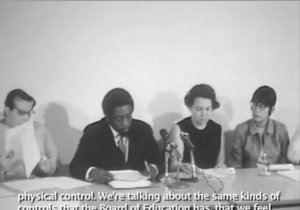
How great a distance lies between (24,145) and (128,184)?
677mm

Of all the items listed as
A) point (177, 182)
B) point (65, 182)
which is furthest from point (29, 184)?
point (177, 182)

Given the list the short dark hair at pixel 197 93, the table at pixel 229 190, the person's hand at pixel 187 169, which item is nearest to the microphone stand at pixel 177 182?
the table at pixel 229 190

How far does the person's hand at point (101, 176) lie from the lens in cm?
225

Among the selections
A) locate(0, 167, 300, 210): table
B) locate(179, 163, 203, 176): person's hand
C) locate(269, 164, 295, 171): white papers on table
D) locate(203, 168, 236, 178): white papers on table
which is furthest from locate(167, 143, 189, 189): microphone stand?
locate(269, 164, 295, 171): white papers on table

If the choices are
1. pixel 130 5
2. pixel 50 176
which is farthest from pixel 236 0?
pixel 50 176

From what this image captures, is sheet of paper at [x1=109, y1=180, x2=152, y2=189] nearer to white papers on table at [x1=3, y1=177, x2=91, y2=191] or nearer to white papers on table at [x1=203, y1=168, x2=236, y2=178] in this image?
white papers on table at [x1=3, y1=177, x2=91, y2=191]

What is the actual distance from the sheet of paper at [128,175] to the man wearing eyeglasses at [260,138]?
743 millimetres

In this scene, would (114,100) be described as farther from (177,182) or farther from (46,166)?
(177,182)

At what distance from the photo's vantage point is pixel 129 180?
225cm

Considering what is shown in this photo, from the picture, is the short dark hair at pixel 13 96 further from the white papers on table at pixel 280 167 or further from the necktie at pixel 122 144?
the white papers on table at pixel 280 167

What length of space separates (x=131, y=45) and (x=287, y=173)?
1189 millimetres

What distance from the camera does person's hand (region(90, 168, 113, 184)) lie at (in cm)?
225

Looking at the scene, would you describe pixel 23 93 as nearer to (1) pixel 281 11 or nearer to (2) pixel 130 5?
(2) pixel 130 5

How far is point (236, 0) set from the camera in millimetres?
2857
